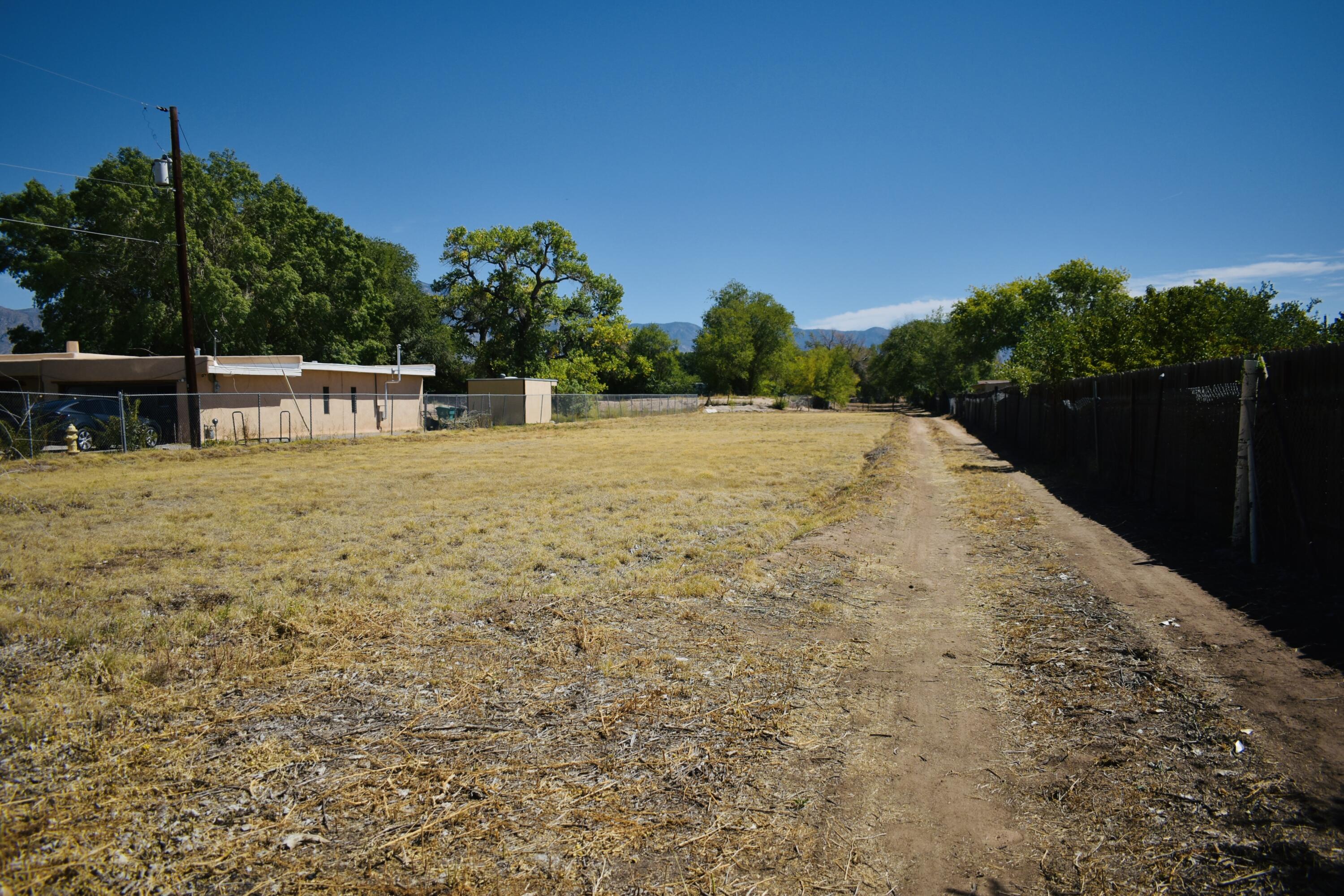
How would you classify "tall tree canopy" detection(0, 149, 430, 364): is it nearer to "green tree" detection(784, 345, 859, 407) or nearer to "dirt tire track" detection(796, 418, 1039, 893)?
"dirt tire track" detection(796, 418, 1039, 893)

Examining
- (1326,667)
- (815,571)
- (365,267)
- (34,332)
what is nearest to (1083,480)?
(815,571)

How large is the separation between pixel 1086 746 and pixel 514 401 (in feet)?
143

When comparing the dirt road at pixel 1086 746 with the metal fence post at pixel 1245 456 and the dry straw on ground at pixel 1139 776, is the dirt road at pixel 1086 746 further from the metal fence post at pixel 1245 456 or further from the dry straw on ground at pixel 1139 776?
the metal fence post at pixel 1245 456

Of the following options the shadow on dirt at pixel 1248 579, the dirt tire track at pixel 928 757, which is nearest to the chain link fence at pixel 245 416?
the dirt tire track at pixel 928 757

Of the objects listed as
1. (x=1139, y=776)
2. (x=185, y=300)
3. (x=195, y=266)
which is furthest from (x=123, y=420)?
(x=1139, y=776)

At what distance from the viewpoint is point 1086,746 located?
390 cm

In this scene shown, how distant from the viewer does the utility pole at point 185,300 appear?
2453 centimetres

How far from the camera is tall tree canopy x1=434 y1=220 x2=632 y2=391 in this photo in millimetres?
56562

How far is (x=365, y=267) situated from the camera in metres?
48.5

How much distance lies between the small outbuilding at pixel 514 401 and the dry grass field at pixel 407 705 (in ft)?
107

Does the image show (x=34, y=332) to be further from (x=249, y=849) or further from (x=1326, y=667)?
(x=1326, y=667)

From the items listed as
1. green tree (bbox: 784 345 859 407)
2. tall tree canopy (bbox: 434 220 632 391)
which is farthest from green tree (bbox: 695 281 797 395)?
tall tree canopy (bbox: 434 220 632 391)

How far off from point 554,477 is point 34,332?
46095 millimetres

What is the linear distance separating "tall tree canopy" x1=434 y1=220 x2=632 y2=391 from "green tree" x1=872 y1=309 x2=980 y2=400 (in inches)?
1630
